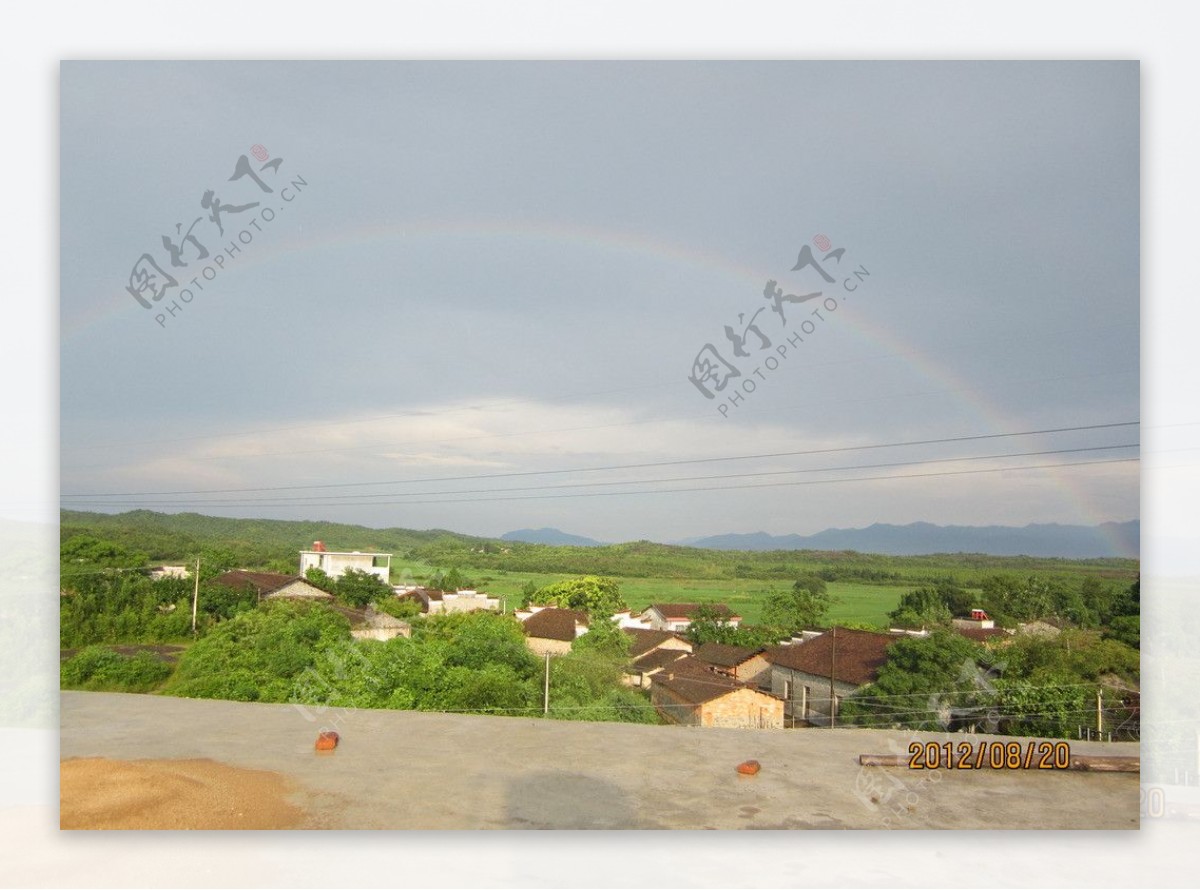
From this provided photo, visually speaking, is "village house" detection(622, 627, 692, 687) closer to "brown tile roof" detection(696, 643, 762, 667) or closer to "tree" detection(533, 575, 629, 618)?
"brown tile roof" detection(696, 643, 762, 667)

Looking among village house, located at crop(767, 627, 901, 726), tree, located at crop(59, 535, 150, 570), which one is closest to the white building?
tree, located at crop(59, 535, 150, 570)

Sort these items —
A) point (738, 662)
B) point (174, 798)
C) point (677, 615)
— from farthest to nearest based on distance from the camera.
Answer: point (677, 615), point (738, 662), point (174, 798)

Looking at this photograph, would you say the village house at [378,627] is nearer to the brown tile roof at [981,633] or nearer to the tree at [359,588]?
the tree at [359,588]

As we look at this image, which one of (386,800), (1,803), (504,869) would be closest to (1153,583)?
(504,869)

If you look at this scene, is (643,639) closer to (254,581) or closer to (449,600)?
(449,600)

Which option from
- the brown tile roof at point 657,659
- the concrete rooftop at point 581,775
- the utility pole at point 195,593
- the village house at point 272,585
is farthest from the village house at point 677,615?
the utility pole at point 195,593

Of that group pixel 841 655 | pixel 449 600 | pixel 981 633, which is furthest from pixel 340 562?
pixel 981 633
